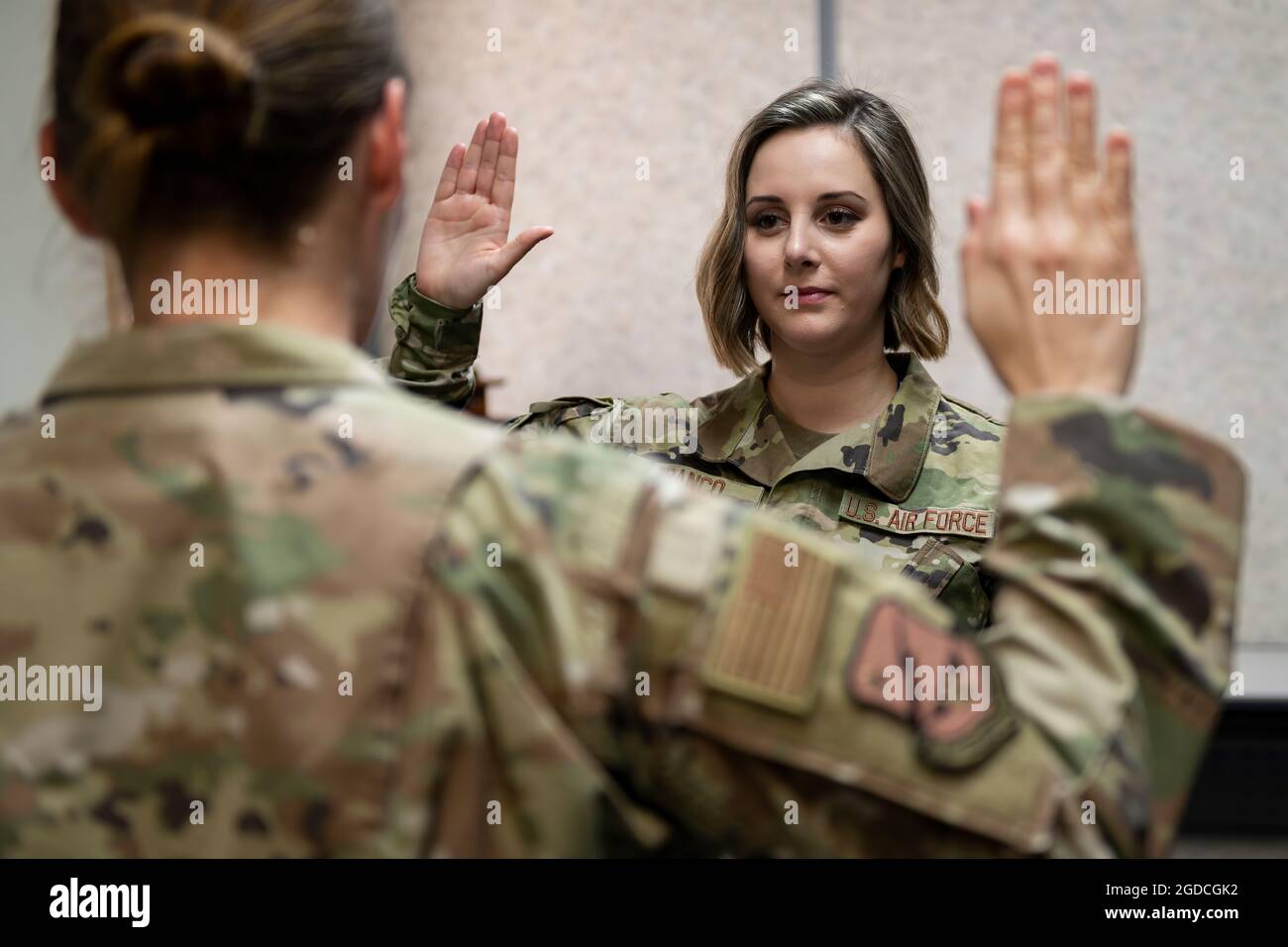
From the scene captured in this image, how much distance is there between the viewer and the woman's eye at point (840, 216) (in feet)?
5.96

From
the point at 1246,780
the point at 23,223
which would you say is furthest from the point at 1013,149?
the point at 23,223

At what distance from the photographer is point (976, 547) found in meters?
1.69

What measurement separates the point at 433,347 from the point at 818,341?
0.57 metres

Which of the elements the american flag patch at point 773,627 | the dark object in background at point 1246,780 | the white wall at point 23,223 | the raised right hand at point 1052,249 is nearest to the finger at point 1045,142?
the raised right hand at point 1052,249

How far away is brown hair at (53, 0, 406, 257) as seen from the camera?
2.27 ft

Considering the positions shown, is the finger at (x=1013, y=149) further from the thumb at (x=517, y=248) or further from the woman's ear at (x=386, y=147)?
the thumb at (x=517, y=248)

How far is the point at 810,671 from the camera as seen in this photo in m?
0.64

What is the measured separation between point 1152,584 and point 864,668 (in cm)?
18

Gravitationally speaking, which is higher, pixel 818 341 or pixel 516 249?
pixel 516 249

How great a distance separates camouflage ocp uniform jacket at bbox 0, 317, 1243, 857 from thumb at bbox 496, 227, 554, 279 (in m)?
1.03

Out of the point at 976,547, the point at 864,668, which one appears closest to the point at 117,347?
the point at 864,668

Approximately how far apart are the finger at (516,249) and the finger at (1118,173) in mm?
999

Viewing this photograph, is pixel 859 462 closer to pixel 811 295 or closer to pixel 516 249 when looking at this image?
pixel 811 295

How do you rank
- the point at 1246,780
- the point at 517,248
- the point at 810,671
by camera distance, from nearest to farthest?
1. the point at 810,671
2. the point at 517,248
3. the point at 1246,780
